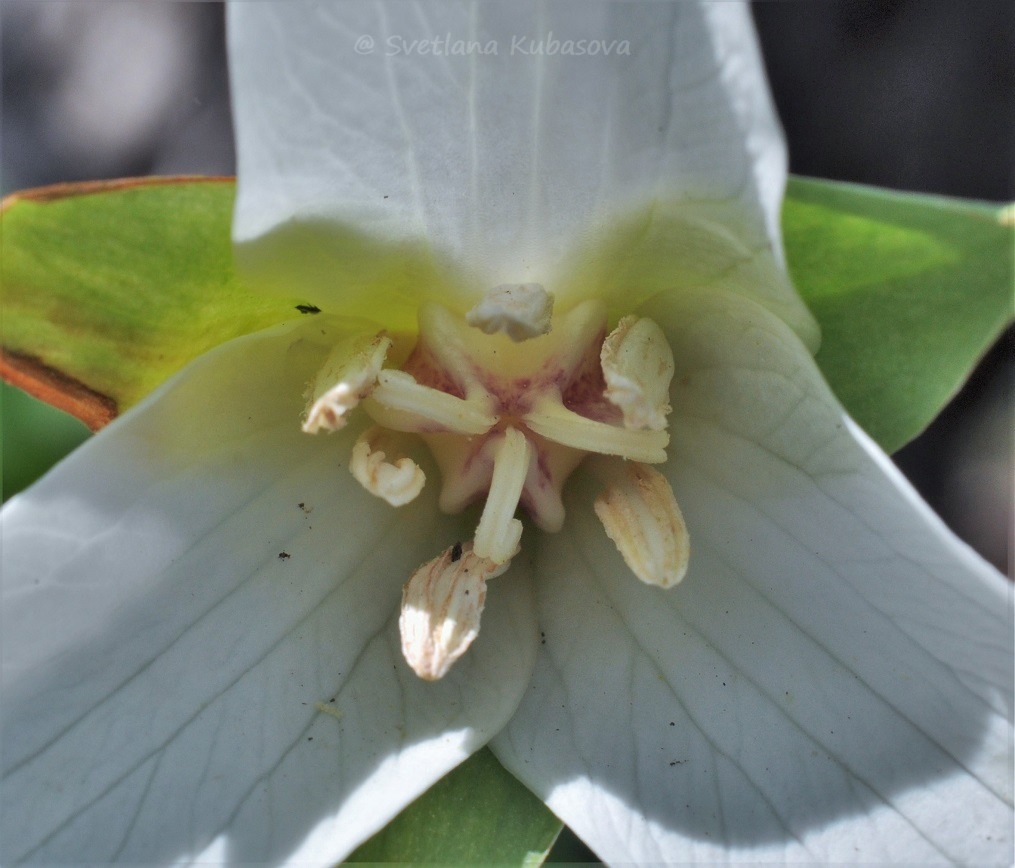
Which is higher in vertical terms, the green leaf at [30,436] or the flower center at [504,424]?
the flower center at [504,424]

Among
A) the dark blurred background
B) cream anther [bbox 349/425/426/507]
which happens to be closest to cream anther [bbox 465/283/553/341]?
cream anther [bbox 349/425/426/507]

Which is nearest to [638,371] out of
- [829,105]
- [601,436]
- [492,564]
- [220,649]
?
[601,436]

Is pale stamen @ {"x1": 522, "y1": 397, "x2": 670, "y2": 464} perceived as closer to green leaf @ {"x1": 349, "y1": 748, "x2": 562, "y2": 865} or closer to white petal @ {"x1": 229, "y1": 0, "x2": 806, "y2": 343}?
Result: white petal @ {"x1": 229, "y1": 0, "x2": 806, "y2": 343}

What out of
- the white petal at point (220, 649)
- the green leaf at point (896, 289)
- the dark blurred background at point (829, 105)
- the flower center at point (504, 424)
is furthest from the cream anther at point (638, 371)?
the dark blurred background at point (829, 105)

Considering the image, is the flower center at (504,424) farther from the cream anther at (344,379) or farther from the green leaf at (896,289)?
the green leaf at (896,289)

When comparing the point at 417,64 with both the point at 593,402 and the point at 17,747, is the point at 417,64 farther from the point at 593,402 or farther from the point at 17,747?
the point at 17,747

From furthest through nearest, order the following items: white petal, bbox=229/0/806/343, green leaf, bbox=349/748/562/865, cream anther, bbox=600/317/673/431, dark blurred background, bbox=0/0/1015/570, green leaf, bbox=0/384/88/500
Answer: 1. dark blurred background, bbox=0/0/1015/570
2. green leaf, bbox=0/384/88/500
3. green leaf, bbox=349/748/562/865
4. cream anther, bbox=600/317/673/431
5. white petal, bbox=229/0/806/343
